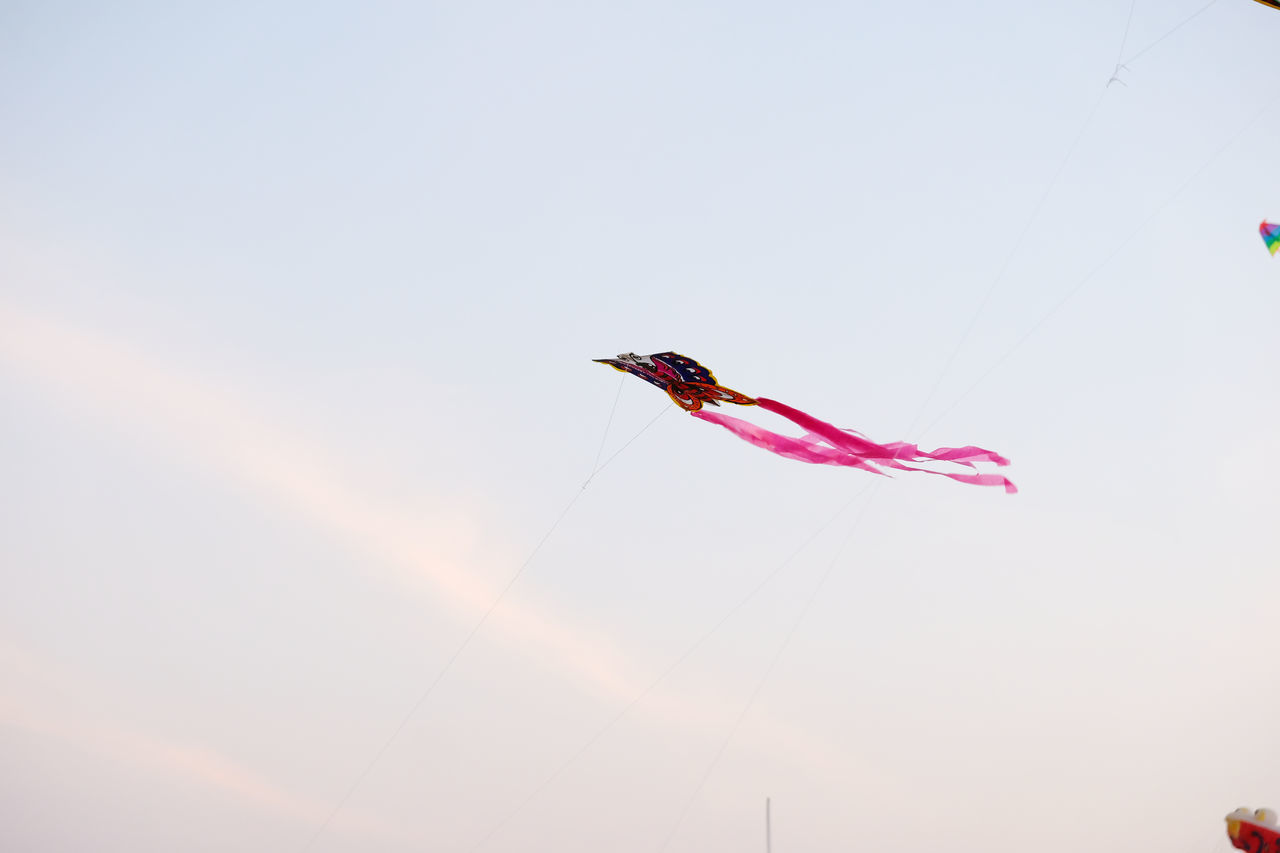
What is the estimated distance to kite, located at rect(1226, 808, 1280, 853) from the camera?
14594 mm

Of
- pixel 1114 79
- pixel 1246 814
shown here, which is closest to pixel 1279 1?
pixel 1114 79

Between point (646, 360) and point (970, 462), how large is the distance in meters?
4.56

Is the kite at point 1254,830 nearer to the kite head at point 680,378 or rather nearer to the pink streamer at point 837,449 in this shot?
the pink streamer at point 837,449

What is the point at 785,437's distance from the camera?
1748cm

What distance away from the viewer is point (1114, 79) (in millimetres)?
18844

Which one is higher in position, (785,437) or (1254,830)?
(785,437)

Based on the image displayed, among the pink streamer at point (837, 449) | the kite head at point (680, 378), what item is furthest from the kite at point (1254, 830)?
the kite head at point (680, 378)

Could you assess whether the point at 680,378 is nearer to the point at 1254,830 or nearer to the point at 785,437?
the point at 785,437

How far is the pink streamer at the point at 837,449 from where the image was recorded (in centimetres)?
1655

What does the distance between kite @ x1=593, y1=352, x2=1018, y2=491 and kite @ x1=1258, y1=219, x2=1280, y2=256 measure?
6.58m

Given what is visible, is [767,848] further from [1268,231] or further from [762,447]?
[1268,231]

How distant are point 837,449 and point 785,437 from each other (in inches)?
30.8

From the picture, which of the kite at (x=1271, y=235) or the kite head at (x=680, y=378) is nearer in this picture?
the kite head at (x=680, y=378)

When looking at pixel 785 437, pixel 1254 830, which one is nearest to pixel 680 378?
pixel 785 437
